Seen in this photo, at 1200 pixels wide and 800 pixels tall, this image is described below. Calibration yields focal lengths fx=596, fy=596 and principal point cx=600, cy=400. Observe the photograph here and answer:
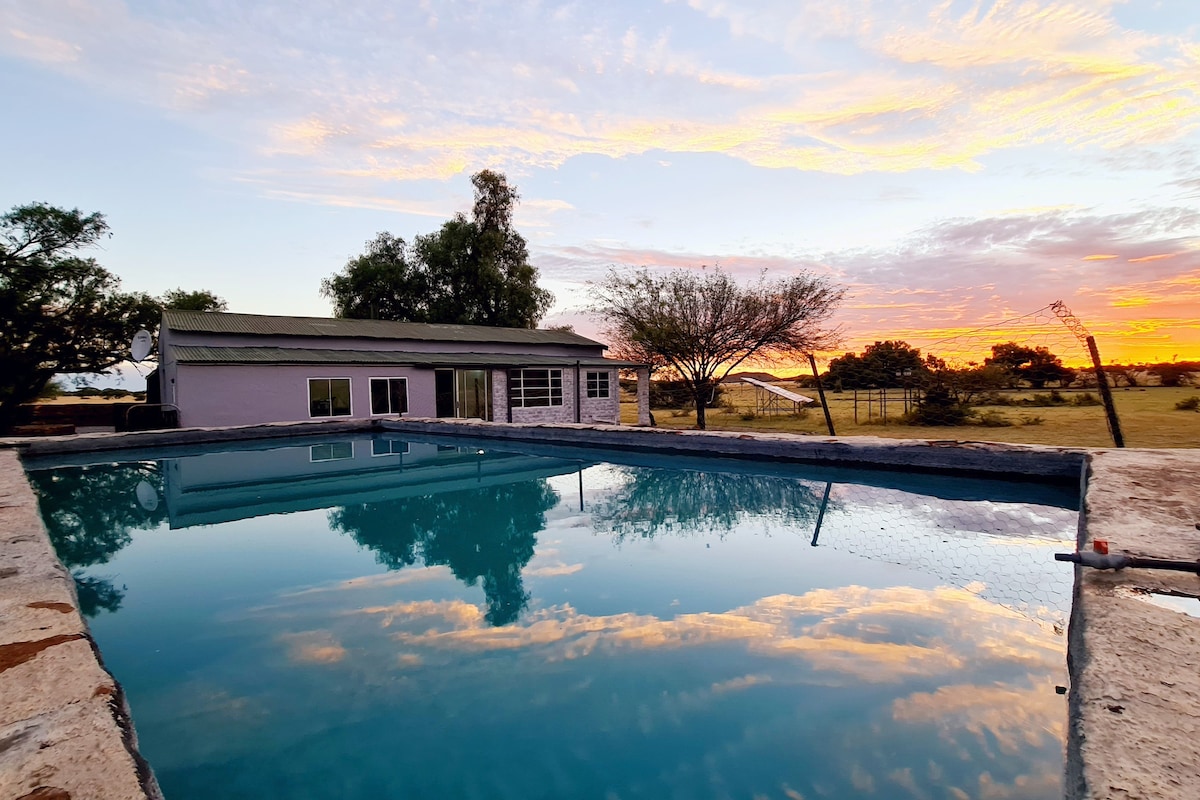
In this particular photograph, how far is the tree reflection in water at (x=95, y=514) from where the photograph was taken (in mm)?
4888

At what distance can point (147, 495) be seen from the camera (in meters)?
8.64

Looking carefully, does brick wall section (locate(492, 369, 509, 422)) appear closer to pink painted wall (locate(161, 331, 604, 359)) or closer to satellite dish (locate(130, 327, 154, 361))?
pink painted wall (locate(161, 331, 604, 359))

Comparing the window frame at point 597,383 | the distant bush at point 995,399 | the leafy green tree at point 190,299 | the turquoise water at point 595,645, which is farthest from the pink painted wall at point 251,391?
the distant bush at point 995,399

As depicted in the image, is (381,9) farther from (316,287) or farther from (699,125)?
(316,287)

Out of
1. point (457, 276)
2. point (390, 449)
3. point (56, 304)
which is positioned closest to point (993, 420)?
point (390, 449)

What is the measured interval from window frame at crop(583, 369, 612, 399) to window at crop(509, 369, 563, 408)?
3.48 ft

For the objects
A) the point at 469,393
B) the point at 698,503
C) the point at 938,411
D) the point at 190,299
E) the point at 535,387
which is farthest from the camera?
the point at 190,299

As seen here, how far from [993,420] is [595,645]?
1545 cm

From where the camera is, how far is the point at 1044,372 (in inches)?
651

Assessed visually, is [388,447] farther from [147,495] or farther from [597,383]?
[597,383]

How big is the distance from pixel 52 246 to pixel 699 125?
25.0 m

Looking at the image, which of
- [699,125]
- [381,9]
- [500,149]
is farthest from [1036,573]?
[500,149]

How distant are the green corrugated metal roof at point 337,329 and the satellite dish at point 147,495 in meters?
9.25

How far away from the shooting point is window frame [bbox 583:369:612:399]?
2084 centimetres
